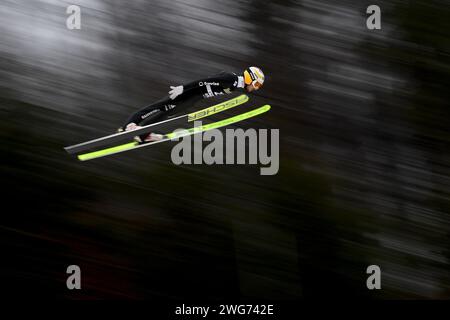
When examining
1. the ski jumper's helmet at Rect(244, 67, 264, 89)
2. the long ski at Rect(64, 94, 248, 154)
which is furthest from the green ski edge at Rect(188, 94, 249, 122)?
the ski jumper's helmet at Rect(244, 67, 264, 89)

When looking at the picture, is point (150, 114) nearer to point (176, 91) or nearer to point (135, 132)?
point (135, 132)

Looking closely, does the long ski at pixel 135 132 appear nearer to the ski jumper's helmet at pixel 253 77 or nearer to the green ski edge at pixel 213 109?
the green ski edge at pixel 213 109

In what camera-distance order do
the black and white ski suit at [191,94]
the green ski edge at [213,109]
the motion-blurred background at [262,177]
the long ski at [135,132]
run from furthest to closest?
1. the motion-blurred background at [262,177]
2. the green ski edge at [213,109]
3. the long ski at [135,132]
4. the black and white ski suit at [191,94]

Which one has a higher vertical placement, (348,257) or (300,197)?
(300,197)

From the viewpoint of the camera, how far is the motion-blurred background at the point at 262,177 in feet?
33.3

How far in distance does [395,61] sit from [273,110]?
2168 mm

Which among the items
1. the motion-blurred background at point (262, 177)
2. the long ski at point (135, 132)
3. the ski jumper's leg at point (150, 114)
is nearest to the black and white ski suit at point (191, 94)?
the ski jumper's leg at point (150, 114)

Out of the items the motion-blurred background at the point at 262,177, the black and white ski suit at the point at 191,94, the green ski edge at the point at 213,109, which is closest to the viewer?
the black and white ski suit at the point at 191,94

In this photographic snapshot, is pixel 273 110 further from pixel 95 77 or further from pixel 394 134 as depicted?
pixel 95 77

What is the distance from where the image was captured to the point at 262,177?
10555 mm

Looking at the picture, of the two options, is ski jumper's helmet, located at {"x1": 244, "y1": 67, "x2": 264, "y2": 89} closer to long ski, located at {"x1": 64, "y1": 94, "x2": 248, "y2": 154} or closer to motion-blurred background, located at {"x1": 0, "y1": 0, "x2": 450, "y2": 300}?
long ski, located at {"x1": 64, "y1": 94, "x2": 248, "y2": 154}

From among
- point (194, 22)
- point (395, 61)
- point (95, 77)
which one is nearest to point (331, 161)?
point (395, 61)

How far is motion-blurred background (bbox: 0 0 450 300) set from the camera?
400 inches
